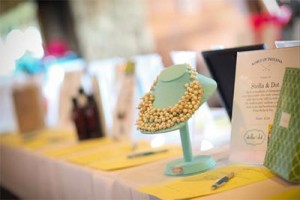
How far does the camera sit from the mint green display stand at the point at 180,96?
51.5 inches

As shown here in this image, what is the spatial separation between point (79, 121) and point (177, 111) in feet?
3.67

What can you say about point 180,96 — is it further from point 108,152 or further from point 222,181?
point 108,152

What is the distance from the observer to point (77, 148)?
2107mm

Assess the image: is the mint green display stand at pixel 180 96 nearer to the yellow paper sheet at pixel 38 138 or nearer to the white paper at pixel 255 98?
the white paper at pixel 255 98

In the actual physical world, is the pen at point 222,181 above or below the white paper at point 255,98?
below

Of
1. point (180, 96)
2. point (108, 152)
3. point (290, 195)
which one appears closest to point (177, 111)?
point (180, 96)

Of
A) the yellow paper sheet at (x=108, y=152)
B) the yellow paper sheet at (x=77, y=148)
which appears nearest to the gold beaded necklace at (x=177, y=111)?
the yellow paper sheet at (x=108, y=152)

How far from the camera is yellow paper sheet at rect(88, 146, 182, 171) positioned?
1.57 m

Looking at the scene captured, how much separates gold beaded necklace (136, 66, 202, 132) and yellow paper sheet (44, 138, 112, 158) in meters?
0.75

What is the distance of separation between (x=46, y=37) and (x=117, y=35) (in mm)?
1124

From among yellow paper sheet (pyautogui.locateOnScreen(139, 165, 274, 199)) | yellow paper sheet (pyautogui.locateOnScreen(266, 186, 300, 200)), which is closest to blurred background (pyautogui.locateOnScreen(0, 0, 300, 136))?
yellow paper sheet (pyautogui.locateOnScreen(139, 165, 274, 199))

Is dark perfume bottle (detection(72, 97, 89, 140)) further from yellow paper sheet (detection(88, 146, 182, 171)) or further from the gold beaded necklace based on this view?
the gold beaded necklace

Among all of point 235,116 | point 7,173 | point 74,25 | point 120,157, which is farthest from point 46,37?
point 235,116

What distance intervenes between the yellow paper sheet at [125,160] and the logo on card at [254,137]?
0.35 metres
